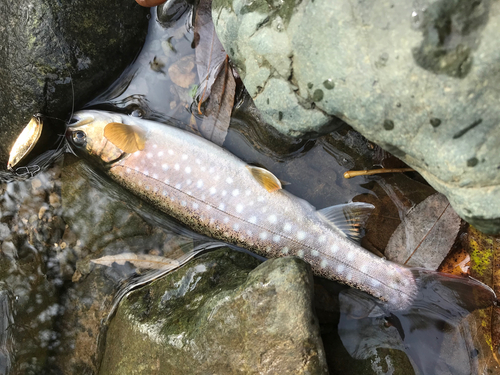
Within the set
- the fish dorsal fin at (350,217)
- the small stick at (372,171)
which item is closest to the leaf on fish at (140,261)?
the fish dorsal fin at (350,217)

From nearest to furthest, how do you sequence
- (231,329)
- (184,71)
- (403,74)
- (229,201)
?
(403,74) → (231,329) → (229,201) → (184,71)

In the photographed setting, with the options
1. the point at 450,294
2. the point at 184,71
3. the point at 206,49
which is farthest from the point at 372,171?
the point at 184,71

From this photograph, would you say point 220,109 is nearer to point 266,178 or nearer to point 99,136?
point 266,178

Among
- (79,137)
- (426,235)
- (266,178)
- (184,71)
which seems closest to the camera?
(426,235)

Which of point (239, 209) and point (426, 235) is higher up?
point (426, 235)

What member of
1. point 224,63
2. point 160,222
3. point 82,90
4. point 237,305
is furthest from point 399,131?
point 82,90

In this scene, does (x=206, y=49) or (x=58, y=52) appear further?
(x=206, y=49)

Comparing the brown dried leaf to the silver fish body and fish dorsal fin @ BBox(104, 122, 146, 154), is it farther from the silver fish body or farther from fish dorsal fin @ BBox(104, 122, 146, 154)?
fish dorsal fin @ BBox(104, 122, 146, 154)
